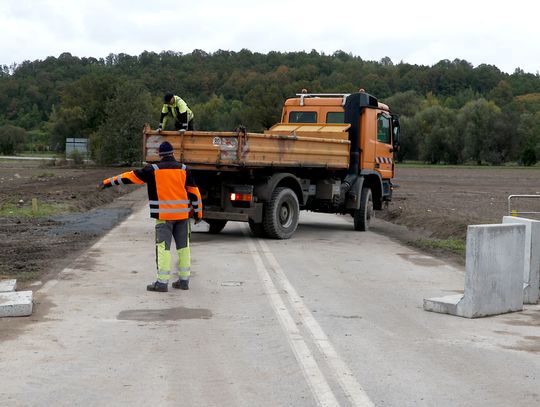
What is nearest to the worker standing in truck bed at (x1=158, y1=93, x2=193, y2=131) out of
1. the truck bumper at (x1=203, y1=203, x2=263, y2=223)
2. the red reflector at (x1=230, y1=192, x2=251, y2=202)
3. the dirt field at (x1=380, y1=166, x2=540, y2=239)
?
the red reflector at (x1=230, y1=192, x2=251, y2=202)

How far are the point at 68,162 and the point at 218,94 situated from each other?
153 feet

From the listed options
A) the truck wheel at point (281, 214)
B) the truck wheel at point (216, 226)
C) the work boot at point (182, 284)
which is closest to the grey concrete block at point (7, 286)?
the work boot at point (182, 284)

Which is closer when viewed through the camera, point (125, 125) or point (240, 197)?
point (240, 197)

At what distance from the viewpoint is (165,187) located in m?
11.1

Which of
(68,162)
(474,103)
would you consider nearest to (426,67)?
(474,103)

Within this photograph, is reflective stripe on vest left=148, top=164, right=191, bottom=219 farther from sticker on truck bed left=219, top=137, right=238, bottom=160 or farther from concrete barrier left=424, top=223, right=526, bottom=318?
sticker on truck bed left=219, top=137, right=238, bottom=160

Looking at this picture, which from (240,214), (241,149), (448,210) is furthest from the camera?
(448,210)

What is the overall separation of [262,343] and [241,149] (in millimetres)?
8571

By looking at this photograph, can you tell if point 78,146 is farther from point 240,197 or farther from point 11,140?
point 240,197

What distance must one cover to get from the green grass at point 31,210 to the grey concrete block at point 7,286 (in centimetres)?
1207

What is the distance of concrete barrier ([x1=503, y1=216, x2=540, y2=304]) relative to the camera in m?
10.7

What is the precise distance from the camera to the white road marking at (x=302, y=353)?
6.02 metres

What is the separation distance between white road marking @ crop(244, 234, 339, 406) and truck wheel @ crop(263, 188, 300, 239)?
5.52 m

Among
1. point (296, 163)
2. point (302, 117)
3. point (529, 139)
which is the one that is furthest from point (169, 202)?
point (529, 139)
